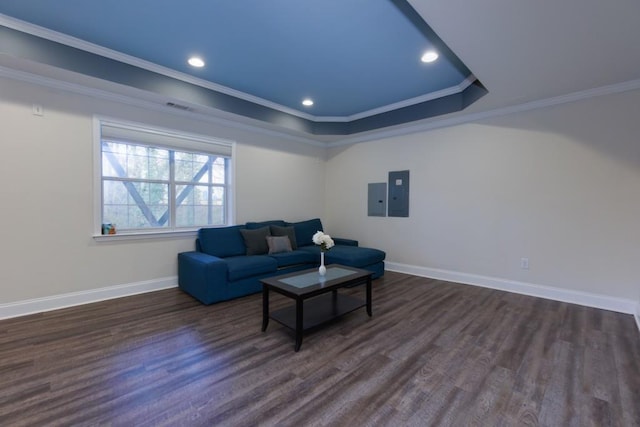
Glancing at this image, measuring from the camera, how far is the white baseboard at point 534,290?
10.8 feet

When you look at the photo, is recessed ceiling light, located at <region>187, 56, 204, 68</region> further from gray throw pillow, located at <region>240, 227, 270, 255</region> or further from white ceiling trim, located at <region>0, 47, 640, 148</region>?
gray throw pillow, located at <region>240, 227, 270, 255</region>

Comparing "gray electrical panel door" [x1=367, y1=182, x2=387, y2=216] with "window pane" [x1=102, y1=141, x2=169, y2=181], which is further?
"gray electrical panel door" [x1=367, y1=182, x2=387, y2=216]

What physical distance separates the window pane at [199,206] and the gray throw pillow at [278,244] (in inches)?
35.0

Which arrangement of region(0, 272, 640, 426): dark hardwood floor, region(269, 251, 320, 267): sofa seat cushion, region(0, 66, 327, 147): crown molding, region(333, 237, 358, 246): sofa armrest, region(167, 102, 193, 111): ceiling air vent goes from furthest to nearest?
region(333, 237, 358, 246): sofa armrest → region(269, 251, 320, 267): sofa seat cushion → region(167, 102, 193, 111): ceiling air vent → region(0, 66, 327, 147): crown molding → region(0, 272, 640, 426): dark hardwood floor

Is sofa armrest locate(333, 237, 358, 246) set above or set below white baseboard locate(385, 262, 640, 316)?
above

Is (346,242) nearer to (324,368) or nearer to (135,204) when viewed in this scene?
(324,368)

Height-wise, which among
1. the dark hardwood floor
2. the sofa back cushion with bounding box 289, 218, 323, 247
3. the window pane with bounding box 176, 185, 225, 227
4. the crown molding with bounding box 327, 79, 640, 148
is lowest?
the dark hardwood floor

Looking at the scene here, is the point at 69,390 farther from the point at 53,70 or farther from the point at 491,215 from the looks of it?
the point at 491,215

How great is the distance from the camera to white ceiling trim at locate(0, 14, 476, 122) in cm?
267

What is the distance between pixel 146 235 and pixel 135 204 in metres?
0.44

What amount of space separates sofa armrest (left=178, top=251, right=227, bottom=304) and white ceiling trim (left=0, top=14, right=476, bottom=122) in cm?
229

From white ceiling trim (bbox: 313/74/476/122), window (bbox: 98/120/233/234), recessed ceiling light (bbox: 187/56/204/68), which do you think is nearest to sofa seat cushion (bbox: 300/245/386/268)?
window (bbox: 98/120/233/234)

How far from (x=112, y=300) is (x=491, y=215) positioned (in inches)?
202

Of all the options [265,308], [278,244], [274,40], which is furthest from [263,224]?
[274,40]
